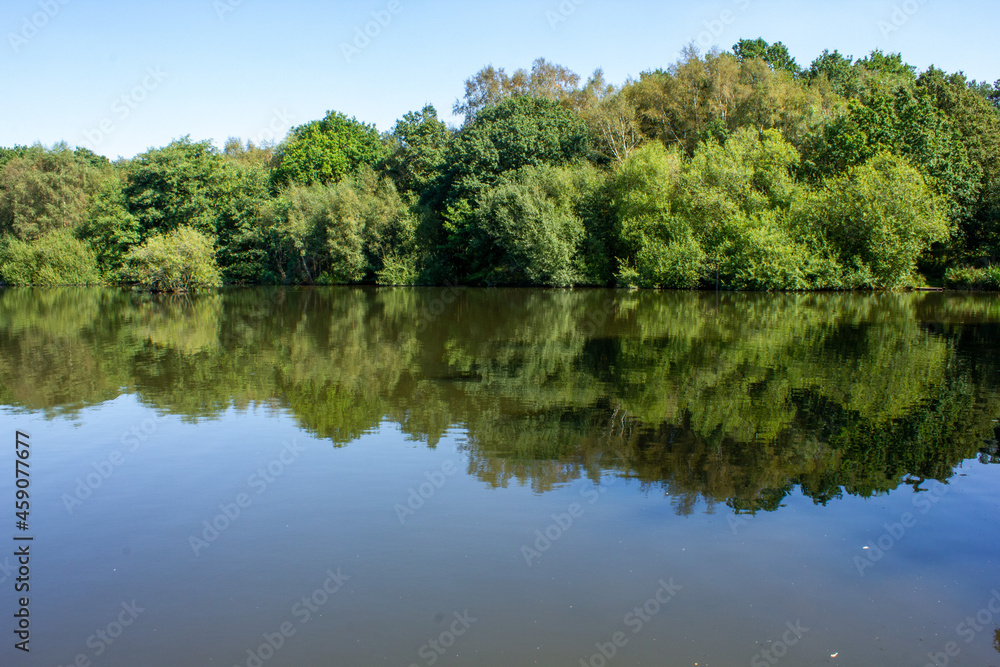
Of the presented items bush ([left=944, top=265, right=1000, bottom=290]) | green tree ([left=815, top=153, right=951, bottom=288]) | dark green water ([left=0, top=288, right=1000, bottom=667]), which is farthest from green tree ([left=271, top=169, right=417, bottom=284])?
dark green water ([left=0, top=288, right=1000, bottom=667])

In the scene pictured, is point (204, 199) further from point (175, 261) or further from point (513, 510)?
point (513, 510)

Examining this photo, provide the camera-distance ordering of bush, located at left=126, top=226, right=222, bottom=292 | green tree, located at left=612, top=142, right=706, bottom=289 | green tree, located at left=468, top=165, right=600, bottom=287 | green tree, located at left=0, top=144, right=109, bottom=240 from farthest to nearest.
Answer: green tree, located at left=0, top=144, right=109, bottom=240 < green tree, located at left=468, top=165, right=600, bottom=287 < bush, located at left=126, top=226, right=222, bottom=292 < green tree, located at left=612, top=142, right=706, bottom=289

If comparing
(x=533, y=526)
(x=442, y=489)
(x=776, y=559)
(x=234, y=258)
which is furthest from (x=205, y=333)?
(x=234, y=258)

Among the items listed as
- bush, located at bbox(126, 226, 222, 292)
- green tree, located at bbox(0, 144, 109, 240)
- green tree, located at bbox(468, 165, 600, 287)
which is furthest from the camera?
green tree, located at bbox(0, 144, 109, 240)

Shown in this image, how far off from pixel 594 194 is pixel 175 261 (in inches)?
1172

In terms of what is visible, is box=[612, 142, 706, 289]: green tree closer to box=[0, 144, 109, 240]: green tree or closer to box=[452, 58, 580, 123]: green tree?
box=[452, 58, 580, 123]: green tree

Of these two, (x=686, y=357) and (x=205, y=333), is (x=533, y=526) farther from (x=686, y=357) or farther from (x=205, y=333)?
(x=205, y=333)

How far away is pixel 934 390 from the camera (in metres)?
13.5

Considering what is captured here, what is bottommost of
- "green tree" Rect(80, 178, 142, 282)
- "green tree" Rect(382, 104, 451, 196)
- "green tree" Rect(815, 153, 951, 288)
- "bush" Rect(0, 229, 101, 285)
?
"bush" Rect(0, 229, 101, 285)

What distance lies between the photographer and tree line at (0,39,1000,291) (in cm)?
4412

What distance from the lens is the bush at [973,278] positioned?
1729 inches

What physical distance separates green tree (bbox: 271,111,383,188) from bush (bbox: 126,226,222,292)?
18.1 meters

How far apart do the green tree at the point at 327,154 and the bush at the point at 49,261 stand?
1876 cm

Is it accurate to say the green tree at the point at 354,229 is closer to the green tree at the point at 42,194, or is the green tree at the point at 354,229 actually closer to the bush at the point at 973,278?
the green tree at the point at 42,194
